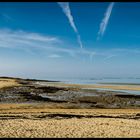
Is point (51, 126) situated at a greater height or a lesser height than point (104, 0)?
lesser

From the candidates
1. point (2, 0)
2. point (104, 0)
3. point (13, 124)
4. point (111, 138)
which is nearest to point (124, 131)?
point (111, 138)

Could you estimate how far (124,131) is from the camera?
53.5 feet

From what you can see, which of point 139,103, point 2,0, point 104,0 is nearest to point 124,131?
point 104,0

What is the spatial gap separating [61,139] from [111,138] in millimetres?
2511

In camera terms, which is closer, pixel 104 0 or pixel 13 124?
pixel 104 0

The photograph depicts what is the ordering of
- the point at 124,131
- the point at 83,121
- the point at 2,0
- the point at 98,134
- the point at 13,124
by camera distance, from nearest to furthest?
the point at 2,0, the point at 98,134, the point at 124,131, the point at 13,124, the point at 83,121

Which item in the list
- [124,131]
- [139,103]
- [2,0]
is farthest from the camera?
[139,103]

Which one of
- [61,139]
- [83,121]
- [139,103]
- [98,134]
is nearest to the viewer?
[61,139]

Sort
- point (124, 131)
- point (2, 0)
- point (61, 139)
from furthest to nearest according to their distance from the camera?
point (124, 131) < point (61, 139) < point (2, 0)

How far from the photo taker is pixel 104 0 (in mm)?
10188

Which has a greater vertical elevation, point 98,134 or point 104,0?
point 104,0

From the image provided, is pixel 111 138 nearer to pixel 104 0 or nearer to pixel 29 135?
pixel 29 135

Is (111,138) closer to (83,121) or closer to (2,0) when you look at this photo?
(83,121)

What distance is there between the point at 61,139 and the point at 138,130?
4.96 meters
